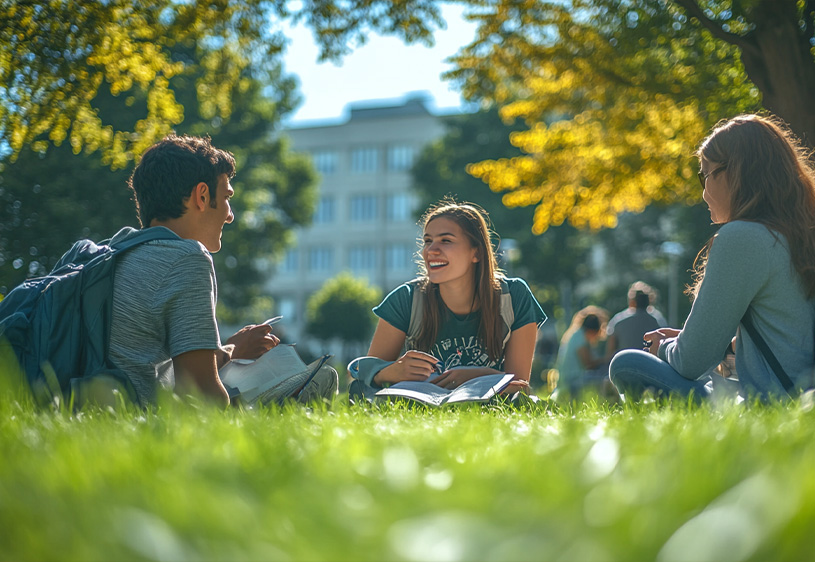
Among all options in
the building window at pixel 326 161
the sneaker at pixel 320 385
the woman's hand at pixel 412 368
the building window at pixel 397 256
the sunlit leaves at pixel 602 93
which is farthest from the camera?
the building window at pixel 326 161

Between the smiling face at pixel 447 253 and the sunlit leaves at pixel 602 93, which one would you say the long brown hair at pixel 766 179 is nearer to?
the smiling face at pixel 447 253

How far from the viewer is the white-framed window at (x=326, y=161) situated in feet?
242

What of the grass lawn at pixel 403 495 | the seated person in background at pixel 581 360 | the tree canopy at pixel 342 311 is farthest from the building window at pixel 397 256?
the grass lawn at pixel 403 495

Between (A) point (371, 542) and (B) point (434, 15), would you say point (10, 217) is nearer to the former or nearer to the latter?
(B) point (434, 15)

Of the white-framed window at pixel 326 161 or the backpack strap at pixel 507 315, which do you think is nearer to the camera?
the backpack strap at pixel 507 315

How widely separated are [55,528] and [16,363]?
222cm

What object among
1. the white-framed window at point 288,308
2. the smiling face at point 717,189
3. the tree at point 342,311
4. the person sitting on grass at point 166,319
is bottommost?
the white-framed window at point 288,308

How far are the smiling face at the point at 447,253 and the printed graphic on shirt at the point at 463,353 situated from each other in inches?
16.9

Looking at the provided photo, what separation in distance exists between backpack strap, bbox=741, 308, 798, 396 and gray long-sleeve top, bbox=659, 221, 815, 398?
0.02m

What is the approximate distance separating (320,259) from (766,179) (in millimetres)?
70105

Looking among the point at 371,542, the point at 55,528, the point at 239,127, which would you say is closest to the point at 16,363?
the point at 55,528

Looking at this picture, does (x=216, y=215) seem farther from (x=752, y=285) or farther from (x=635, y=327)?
→ (x=635, y=327)

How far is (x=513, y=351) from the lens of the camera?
5.16 meters

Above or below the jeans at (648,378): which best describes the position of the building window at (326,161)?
above
